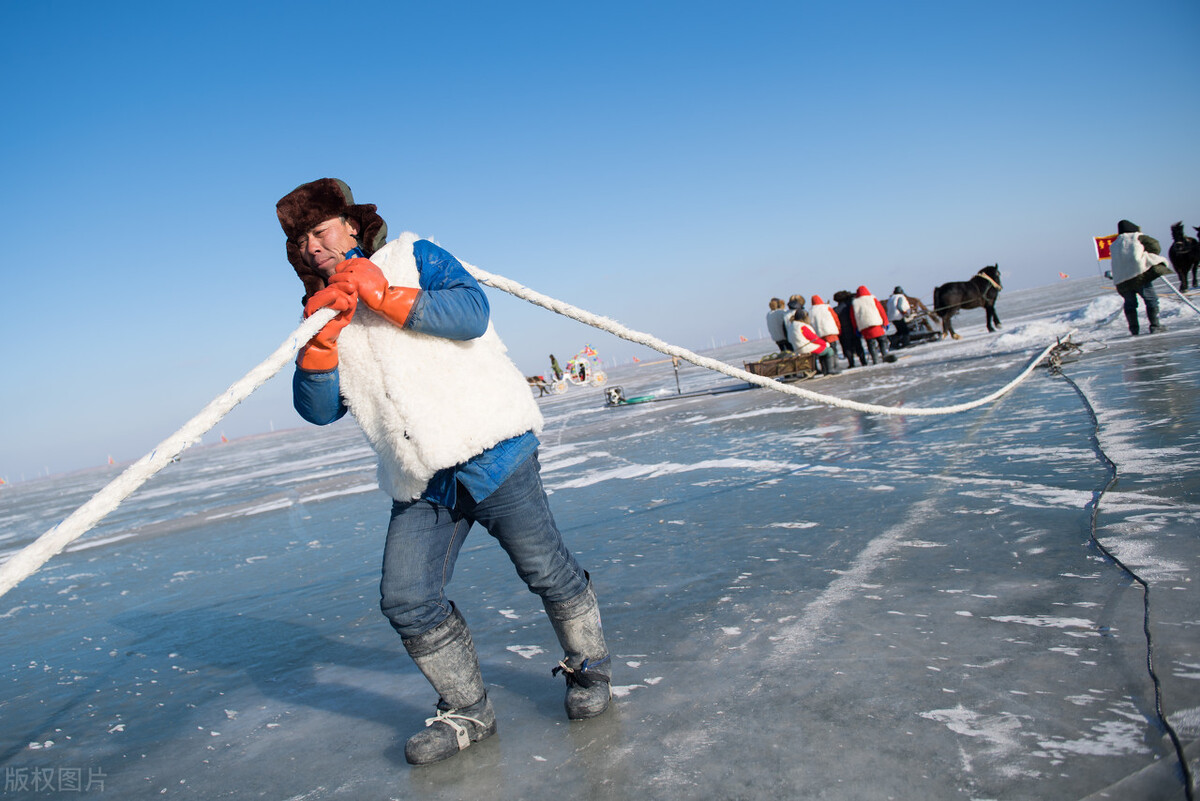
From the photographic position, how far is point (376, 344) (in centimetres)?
214

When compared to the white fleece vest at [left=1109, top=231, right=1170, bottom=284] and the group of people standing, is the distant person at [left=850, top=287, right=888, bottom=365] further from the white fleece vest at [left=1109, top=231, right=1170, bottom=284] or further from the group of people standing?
the white fleece vest at [left=1109, top=231, right=1170, bottom=284]

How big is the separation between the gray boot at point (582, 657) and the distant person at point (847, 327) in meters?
14.2

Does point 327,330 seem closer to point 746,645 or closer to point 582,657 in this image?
point 582,657

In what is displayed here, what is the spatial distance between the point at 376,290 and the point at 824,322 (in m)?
13.5

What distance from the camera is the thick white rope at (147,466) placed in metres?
1.62

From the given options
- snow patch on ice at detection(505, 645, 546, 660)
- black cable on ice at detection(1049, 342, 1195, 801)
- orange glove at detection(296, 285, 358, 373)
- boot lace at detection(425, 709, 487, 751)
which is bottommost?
black cable on ice at detection(1049, 342, 1195, 801)

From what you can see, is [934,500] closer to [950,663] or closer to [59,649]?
[950,663]

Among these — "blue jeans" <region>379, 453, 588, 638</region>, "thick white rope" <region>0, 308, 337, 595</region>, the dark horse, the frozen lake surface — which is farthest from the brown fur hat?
the dark horse

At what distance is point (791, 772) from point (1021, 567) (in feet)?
5.14

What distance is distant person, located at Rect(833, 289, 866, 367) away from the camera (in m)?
15.5

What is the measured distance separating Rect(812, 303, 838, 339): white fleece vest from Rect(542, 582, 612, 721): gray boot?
13075 millimetres

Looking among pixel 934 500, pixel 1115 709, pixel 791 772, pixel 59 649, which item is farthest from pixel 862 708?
pixel 59 649

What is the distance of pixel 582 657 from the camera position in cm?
225

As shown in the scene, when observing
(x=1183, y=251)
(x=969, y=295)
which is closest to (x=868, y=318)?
(x=969, y=295)
